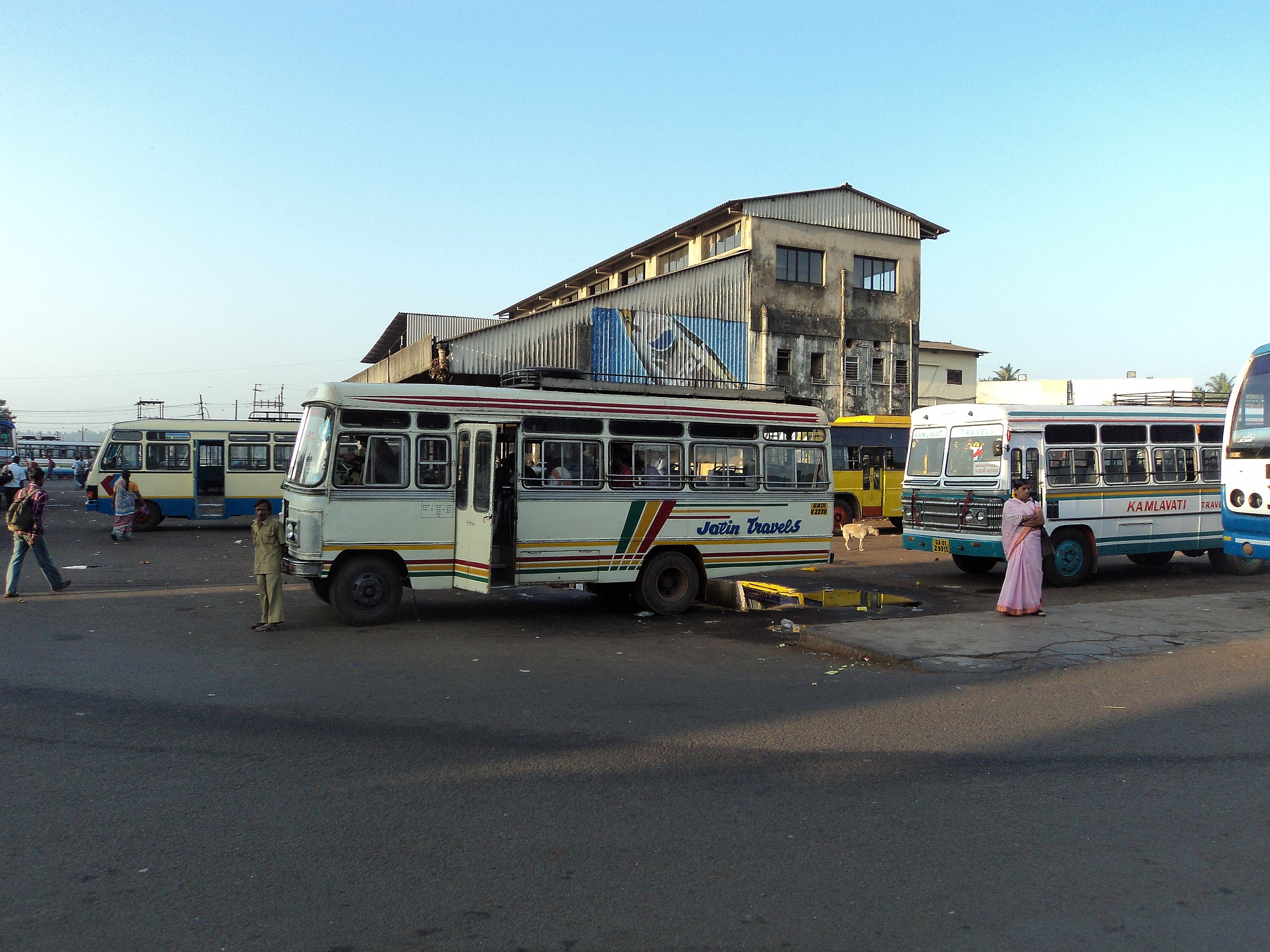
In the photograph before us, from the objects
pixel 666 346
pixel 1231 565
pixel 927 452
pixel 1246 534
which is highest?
pixel 666 346

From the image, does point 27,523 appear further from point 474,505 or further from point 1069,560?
point 1069,560

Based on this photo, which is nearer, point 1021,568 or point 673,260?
point 1021,568

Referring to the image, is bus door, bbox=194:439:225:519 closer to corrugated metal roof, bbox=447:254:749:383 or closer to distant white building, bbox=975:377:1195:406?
corrugated metal roof, bbox=447:254:749:383

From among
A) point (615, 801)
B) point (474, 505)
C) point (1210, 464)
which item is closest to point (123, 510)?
point (474, 505)

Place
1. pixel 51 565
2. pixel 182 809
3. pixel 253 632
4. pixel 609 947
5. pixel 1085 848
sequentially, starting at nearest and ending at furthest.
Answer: pixel 609 947
pixel 1085 848
pixel 182 809
pixel 253 632
pixel 51 565

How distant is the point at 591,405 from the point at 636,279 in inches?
1151

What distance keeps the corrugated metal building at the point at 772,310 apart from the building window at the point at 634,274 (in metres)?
→ 1.32

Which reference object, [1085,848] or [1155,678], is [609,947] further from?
[1155,678]

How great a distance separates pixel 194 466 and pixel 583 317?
39.8 ft

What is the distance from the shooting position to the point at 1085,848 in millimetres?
4707

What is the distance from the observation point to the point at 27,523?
13.0 m

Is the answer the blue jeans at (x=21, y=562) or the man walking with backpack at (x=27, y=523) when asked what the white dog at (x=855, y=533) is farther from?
the man walking with backpack at (x=27, y=523)

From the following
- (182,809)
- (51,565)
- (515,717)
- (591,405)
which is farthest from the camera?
(51,565)

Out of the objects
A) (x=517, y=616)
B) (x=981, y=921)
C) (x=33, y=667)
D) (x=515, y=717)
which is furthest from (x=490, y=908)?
(x=517, y=616)
